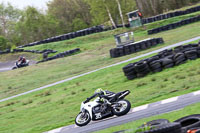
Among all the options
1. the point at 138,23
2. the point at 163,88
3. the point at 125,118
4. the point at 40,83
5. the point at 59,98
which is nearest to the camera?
the point at 125,118

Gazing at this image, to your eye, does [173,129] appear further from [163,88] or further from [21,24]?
[21,24]

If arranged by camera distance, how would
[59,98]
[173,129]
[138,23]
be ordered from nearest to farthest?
1. [173,129]
2. [59,98]
3. [138,23]

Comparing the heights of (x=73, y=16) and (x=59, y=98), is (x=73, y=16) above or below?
above

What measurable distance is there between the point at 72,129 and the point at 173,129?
16.6 ft

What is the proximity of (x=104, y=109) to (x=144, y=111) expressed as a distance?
1232 millimetres

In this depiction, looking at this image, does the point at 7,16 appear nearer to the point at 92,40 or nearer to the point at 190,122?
the point at 92,40

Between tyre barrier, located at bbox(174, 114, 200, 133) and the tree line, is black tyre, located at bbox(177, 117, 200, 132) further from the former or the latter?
A: the tree line

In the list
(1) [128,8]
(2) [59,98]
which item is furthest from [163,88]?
(1) [128,8]

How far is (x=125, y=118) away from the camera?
10391 mm

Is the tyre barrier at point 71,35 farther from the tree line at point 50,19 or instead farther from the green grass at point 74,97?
the green grass at point 74,97

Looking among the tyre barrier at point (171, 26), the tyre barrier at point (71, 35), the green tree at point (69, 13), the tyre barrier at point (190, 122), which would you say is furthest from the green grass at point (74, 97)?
the green tree at point (69, 13)

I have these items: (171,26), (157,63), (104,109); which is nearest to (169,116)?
→ (104,109)

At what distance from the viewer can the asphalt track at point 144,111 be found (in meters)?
10.0

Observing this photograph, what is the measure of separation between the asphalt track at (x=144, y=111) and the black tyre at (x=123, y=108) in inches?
5.4
